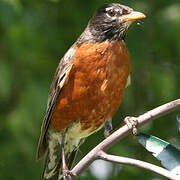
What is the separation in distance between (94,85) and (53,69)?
1.16 metres

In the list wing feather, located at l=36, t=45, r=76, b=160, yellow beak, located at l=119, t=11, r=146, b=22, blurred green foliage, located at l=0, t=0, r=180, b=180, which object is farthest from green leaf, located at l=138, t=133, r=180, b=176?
blurred green foliage, located at l=0, t=0, r=180, b=180

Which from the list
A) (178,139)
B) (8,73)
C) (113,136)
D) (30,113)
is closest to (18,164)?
(30,113)

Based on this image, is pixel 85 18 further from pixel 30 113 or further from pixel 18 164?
pixel 18 164

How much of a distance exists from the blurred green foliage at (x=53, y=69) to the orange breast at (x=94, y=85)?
0.58 metres

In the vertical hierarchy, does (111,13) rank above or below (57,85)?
Result: above

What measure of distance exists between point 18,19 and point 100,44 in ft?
3.24

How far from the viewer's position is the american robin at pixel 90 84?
3535 millimetres

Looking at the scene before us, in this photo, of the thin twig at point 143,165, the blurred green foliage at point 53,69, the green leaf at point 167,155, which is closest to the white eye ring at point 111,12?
the blurred green foliage at point 53,69

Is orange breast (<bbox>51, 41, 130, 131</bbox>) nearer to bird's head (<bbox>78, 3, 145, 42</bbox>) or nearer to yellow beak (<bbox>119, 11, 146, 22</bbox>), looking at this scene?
bird's head (<bbox>78, 3, 145, 42</bbox>)

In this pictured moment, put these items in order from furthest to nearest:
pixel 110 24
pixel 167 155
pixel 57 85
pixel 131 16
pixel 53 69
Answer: pixel 53 69 → pixel 110 24 → pixel 57 85 → pixel 131 16 → pixel 167 155

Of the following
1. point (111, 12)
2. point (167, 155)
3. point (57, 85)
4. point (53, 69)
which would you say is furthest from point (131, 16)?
point (167, 155)

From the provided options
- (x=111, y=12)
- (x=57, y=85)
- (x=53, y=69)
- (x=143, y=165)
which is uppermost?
Answer: (x=111, y=12)

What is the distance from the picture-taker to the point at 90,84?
3.53m

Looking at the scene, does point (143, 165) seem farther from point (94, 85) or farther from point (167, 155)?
point (94, 85)
